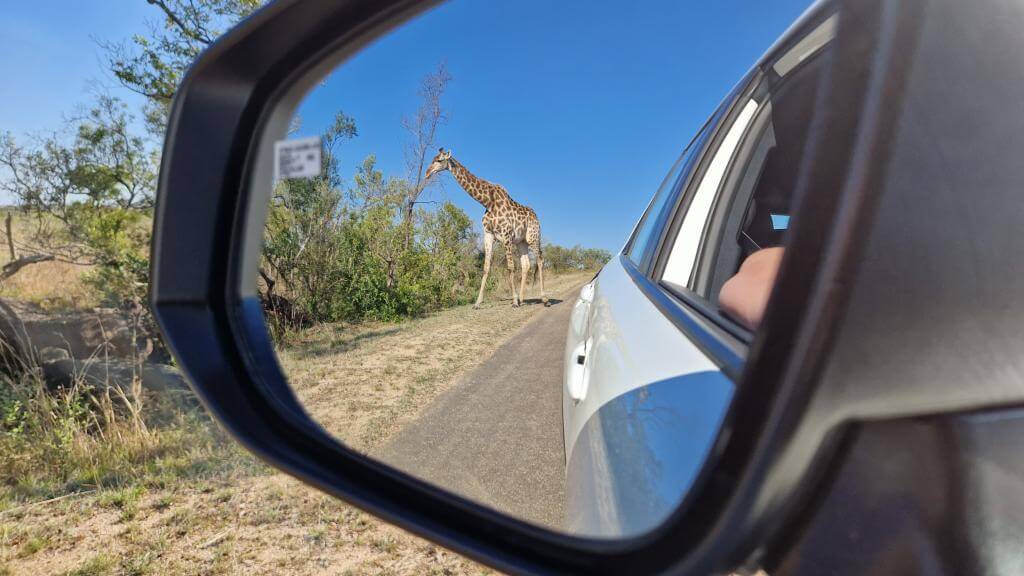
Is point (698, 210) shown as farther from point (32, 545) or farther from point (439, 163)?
point (32, 545)

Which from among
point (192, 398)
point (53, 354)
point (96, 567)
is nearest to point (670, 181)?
point (96, 567)

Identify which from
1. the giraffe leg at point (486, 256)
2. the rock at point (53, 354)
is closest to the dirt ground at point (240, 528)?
the rock at point (53, 354)

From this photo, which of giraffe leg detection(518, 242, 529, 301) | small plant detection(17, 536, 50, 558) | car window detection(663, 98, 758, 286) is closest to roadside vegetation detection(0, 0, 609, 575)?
small plant detection(17, 536, 50, 558)

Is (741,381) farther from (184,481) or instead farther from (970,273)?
(184,481)

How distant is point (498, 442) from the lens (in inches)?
98.7

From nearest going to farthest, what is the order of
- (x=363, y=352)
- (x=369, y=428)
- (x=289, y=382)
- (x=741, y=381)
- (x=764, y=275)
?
(x=741, y=381) < (x=764, y=275) < (x=289, y=382) < (x=369, y=428) < (x=363, y=352)

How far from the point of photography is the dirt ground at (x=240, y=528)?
2.18m

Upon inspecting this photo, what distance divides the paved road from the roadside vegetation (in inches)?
6.7

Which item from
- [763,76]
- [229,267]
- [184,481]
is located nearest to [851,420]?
[763,76]

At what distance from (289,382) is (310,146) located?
Answer: 54cm

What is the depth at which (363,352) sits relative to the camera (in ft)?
10.7

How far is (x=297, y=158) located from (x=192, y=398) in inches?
148

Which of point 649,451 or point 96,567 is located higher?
point 649,451

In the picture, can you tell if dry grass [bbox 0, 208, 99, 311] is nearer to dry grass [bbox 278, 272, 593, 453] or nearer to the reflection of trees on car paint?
dry grass [bbox 278, 272, 593, 453]
